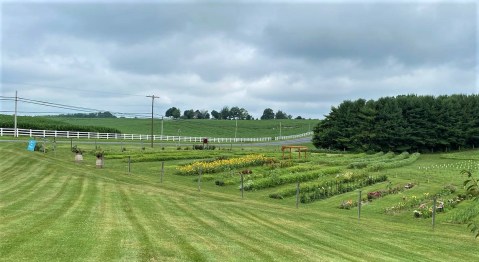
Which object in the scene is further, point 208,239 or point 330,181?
point 330,181

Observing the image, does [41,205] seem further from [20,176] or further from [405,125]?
[405,125]

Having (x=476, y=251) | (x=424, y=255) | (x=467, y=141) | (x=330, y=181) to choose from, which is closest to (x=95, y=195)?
(x=424, y=255)

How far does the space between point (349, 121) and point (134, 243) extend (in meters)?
67.4

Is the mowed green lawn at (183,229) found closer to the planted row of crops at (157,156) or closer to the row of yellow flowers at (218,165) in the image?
the row of yellow flowers at (218,165)

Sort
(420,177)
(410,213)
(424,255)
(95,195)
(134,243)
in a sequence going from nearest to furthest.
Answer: (134,243), (424,255), (95,195), (410,213), (420,177)

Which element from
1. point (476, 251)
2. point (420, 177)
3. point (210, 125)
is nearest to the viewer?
point (476, 251)

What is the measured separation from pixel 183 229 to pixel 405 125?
6418cm

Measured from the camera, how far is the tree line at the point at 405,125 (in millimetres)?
69938

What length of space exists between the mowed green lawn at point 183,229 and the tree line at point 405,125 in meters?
48.2

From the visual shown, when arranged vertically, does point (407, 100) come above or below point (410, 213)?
above

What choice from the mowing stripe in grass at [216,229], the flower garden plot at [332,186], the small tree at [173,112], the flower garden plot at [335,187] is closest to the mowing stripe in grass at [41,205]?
the mowing stripe in grass at [216,229]

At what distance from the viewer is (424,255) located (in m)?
12.6

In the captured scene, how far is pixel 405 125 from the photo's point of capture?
2781 inches

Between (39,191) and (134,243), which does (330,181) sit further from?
(134,243)
